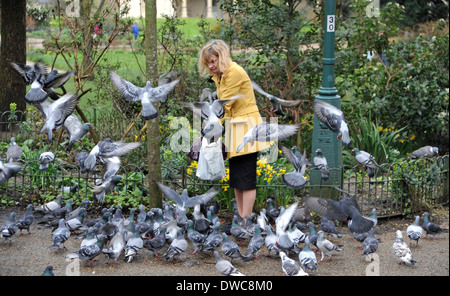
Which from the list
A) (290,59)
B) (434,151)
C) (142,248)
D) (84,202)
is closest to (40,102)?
(84,202)

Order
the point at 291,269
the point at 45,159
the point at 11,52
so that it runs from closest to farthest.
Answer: the point at 291,269 → the point at 45,159 → the point at 11,52

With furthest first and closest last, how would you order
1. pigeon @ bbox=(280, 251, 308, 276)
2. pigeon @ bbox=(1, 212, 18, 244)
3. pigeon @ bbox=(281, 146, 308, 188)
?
pigeon @ bbox=(281, 146, 308, 188) → pigeon @ bbox=(1, 212, 18, 244) → pigeon @ bbox=(280, 251, 308, 276)

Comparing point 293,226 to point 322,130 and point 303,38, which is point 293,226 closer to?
point 322,130

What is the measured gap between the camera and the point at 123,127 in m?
8.06

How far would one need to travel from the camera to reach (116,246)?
466cm

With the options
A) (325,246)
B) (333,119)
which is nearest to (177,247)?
(325,246)

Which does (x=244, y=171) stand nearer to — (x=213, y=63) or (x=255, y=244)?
(x=255, y=244)

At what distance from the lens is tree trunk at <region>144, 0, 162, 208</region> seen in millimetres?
5328

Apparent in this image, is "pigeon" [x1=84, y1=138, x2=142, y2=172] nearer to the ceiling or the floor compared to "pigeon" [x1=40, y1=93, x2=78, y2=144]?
nearer to the floor

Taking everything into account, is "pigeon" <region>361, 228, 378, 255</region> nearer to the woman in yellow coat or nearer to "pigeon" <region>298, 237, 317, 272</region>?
"pigeon" <region>298, 237, 317, 272</region>

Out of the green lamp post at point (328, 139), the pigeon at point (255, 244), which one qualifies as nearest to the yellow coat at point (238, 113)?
the pigeon at point (255, 244)

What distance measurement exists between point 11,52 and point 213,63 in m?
5.91

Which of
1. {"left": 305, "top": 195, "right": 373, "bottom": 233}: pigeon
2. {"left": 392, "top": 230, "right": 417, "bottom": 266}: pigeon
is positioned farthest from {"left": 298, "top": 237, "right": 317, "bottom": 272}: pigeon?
{"left": 392, "top": 230, "right": 417, "bottom": 266}: pigeon

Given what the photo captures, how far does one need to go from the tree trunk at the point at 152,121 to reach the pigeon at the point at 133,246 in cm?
86
